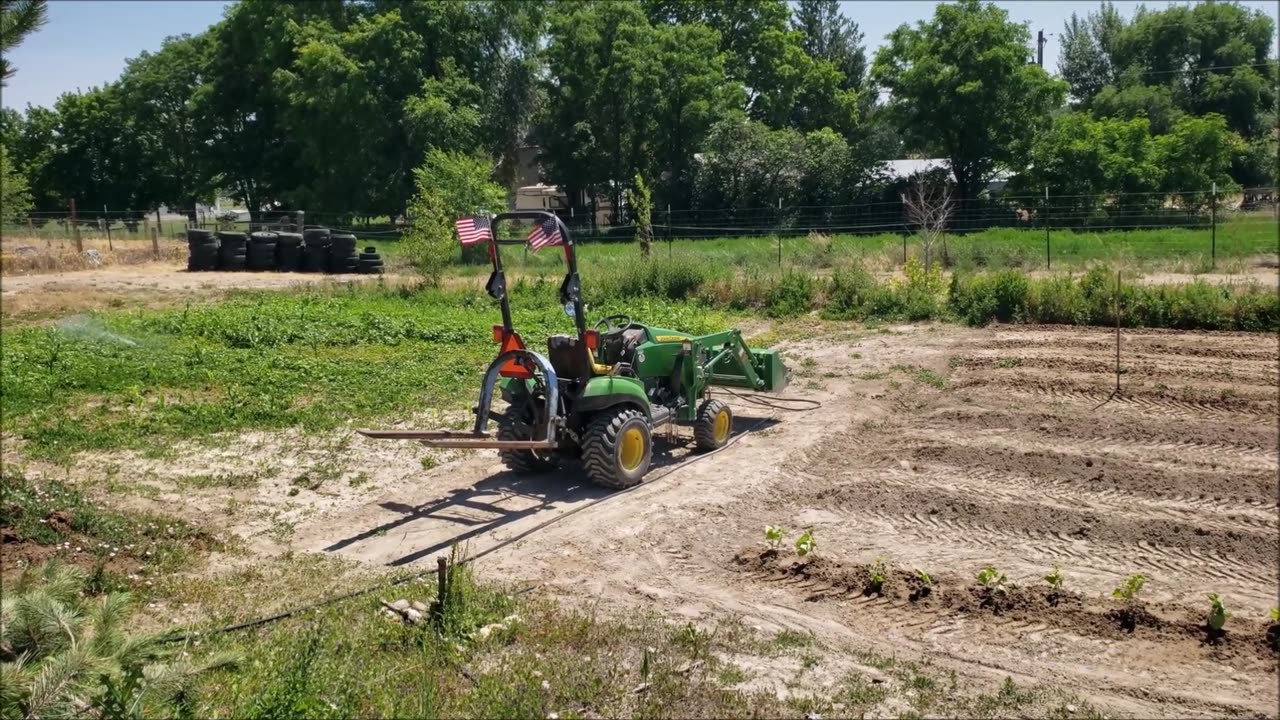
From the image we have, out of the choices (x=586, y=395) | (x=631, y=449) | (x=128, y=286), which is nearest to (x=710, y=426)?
(x=631, y=449)

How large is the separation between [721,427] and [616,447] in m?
1.99

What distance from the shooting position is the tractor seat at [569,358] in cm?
940

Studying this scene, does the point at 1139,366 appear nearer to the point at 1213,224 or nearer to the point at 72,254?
the point at 1213,224

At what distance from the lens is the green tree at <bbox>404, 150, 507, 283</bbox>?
23641 millimetres

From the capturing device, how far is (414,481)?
9.97 meters

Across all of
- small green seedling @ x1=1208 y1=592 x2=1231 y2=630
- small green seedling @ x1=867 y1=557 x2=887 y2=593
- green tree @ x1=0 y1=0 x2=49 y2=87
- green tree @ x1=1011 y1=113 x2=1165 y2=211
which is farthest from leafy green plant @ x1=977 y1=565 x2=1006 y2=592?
green tree @ x1=1011 y1=113 x2=1165 y2=211

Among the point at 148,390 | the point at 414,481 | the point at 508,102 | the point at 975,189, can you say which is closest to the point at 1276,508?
the point at 414,481

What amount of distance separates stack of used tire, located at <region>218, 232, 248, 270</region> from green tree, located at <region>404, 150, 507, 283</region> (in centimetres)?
504

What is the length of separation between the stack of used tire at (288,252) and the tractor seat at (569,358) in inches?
929

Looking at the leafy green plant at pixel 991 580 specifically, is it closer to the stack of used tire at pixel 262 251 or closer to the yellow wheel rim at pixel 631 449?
the yellow wheel rim at pixel 631 449

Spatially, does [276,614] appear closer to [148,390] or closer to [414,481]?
[414,481]

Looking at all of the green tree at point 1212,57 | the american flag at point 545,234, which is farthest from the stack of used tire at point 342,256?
the american flag at point 545,234

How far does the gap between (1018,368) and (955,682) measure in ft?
30.8

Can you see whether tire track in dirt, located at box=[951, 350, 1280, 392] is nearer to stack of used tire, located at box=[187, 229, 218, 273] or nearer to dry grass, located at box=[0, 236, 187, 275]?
dry grass, located at box=[0, 236, 187, 275]
